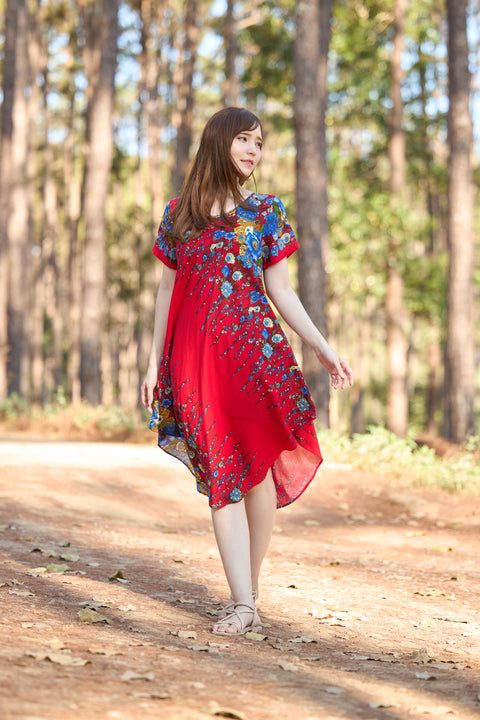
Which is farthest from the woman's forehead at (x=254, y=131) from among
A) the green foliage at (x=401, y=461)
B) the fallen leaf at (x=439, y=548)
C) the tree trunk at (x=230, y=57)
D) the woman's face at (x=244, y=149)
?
the tree trunk at (x=230, y=57)

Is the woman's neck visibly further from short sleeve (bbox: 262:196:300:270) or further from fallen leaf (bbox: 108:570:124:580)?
fallen leaf (bbox: 108:570:124:580)

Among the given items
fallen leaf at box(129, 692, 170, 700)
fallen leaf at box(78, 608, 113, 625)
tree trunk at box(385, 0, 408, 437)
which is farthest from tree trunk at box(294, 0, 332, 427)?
fallen leaf at box(129, 692, 170, 700)

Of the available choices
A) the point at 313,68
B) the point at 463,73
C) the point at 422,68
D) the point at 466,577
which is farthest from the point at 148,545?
the point at 422,68

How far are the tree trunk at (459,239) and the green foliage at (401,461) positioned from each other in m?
3.74

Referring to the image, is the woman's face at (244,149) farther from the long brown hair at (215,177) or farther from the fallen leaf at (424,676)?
the fallen leaf at (424,676)

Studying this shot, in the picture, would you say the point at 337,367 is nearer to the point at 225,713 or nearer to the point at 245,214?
the point at 245,214

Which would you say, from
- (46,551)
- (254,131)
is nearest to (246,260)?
(254,131)

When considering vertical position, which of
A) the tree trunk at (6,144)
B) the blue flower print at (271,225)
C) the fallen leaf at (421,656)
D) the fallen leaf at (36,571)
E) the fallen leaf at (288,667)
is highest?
the tree trunk at (6,144)

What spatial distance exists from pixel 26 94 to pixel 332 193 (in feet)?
25.4

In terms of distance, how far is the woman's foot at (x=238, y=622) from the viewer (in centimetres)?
387

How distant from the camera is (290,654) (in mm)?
3670

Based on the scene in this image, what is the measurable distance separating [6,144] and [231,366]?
67.6 ft

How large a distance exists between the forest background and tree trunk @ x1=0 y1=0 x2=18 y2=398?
0.05m

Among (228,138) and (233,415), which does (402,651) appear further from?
(228,138)
